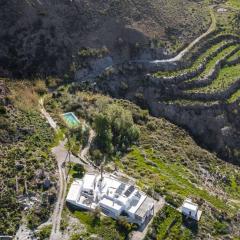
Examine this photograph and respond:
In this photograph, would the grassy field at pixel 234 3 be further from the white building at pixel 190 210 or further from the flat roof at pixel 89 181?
the flat roof at pixel 89 181

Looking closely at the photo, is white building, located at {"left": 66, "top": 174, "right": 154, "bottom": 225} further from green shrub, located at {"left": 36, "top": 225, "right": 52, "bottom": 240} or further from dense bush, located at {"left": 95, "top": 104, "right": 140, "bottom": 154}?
dense bush, located at {"left": 95, "top": 104, "right": 140, "bottom": 154}

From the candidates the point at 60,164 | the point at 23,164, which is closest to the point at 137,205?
the point at 60,164

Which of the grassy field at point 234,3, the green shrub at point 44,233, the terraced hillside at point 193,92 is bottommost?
the green shrub at point 44,233

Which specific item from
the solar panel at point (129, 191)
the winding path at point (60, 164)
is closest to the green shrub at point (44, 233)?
the winding path at point (60, 164)

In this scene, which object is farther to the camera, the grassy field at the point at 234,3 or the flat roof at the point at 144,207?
the grassy field at the point at 234,3

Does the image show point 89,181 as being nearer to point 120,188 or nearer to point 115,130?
point 120,188

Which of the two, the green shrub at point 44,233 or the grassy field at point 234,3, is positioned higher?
the grassy field at point 234,3

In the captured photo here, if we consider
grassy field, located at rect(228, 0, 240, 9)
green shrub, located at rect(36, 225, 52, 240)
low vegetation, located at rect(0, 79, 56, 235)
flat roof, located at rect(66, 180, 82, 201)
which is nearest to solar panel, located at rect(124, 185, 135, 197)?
flat roof, located at rect(66, 180, 82, 201)
